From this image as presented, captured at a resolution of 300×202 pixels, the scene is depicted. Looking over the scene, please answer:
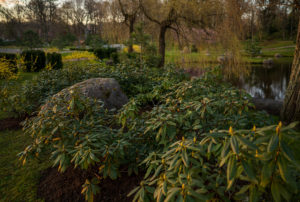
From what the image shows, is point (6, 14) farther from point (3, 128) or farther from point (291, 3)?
point (291, 3)

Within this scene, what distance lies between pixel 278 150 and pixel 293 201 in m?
0.54

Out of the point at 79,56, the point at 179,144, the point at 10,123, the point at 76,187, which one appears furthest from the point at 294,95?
the point at 79,56

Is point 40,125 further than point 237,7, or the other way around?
point 237,7

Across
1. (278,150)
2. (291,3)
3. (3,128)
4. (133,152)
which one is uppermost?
(291,3)

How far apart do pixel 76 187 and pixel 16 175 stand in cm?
105

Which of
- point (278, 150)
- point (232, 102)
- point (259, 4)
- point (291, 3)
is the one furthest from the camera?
point (259, 4)

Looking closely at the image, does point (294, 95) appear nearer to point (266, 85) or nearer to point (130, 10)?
point (130, 10)

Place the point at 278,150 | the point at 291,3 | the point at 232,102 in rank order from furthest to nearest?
the point at 291,3 → the point at 232,102 → the point at 278,150

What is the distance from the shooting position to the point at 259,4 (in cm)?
378

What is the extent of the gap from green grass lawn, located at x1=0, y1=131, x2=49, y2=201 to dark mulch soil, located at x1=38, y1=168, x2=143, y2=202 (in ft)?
0.42

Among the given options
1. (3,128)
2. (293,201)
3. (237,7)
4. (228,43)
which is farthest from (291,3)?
(3,128)

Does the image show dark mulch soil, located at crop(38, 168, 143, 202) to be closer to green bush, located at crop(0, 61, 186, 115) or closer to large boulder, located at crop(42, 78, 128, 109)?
large boulder, located at crop(42, 78, 128, 109)

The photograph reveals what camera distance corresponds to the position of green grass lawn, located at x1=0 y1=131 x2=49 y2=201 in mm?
2148

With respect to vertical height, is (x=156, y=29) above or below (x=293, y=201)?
above
